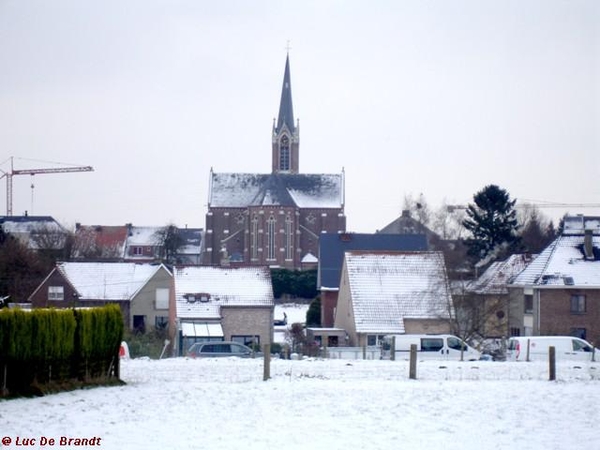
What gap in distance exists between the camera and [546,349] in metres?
35.8

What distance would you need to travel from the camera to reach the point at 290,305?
8812cm

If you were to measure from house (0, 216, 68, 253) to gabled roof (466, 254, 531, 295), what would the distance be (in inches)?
1987

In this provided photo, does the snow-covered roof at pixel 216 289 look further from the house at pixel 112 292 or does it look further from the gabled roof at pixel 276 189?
the gabled roof at pixel 276 189

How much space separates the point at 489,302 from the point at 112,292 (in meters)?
24.3

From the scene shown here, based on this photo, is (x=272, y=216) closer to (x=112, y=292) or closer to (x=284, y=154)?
(x=284, y=154)

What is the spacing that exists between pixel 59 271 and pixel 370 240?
30.4 metres

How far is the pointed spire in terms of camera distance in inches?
5679

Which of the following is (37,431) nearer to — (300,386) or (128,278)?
(300,386)

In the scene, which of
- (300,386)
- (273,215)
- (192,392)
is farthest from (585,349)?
(273,215)

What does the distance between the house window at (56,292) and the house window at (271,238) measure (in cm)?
6213

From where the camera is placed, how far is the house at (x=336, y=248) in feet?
227

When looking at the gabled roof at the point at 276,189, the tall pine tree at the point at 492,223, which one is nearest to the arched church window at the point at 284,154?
the gabled roof at the point at 276,189

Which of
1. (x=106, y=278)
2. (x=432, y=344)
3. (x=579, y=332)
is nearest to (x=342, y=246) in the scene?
(x=106, y=278)

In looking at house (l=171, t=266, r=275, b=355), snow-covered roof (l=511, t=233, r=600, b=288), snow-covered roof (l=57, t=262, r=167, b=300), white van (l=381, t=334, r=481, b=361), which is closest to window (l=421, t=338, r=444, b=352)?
white van (l=381, t=334, r=481, b=361)
